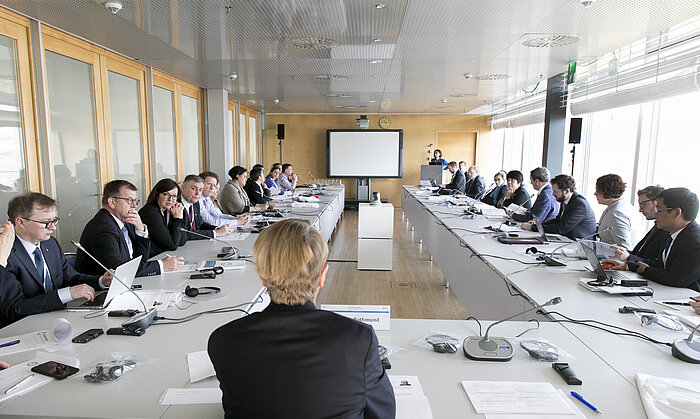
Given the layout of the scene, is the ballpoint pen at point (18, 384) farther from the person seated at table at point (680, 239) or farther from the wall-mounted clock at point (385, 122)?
the wall-mounted clock at point (385, 122)

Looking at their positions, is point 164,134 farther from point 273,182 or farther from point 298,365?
point 298,365

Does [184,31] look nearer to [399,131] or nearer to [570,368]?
[570,368]

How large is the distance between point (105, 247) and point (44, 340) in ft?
3.41

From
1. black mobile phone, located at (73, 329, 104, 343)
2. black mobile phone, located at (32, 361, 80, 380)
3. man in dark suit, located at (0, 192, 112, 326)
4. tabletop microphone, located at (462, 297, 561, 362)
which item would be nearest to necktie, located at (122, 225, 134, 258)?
man in dark suit, located at (0, 192, 112, 326)

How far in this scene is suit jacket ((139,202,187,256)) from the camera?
355cm

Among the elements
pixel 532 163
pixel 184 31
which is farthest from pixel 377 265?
pixel 532 163

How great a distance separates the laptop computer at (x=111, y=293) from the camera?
87.0 inches

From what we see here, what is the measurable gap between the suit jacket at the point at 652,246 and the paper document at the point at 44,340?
11.2 feet

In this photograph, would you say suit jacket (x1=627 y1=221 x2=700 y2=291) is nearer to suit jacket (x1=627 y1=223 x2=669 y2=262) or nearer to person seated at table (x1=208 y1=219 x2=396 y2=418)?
suit jacket (x1=627 y1=223 x2=669 y2=262)

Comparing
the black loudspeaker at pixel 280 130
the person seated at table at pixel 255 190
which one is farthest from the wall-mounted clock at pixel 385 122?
the person seated at table at pixel 255 190

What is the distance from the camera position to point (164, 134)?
23.1 feet

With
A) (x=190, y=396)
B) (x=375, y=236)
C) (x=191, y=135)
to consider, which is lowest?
(x=375, y=236)

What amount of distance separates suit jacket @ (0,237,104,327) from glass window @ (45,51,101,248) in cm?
252

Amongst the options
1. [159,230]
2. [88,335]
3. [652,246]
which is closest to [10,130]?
[159,230]
